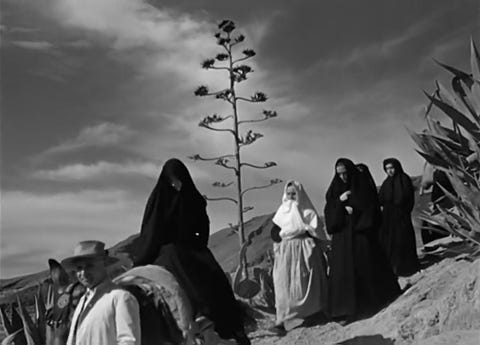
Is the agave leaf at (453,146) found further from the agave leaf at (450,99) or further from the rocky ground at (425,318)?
the rocky ground at (425,318)

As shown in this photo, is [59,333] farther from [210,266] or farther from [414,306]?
[414,306]

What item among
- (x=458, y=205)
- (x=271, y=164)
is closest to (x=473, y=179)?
(x=458, y=205)

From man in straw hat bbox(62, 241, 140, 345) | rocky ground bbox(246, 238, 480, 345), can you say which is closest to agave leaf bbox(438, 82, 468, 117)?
rocky ground bbox(246, 238, 480, 345)

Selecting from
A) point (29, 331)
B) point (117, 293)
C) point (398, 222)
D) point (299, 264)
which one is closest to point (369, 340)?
point (299, 264)

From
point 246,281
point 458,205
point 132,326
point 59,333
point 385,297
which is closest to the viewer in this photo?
point 132,326

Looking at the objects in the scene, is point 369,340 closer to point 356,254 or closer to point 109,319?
point 356,254

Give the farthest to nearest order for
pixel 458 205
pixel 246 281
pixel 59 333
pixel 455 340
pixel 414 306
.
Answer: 1. pixel 246 281
2. pixel 414 306
3. pixel 458 205
4. pixel 455 340
5. pixel 59 333

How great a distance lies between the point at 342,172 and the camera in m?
9.80

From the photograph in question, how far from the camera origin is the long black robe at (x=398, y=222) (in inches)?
452

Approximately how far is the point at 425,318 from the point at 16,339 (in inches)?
158

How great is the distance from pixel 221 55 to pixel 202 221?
6.87m

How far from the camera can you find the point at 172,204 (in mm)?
6637

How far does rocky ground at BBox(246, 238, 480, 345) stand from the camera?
7055mm

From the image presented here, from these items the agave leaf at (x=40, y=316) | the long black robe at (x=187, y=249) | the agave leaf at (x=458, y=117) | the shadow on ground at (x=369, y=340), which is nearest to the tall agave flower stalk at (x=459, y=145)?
the agave leaf at (x=458, y=117)
